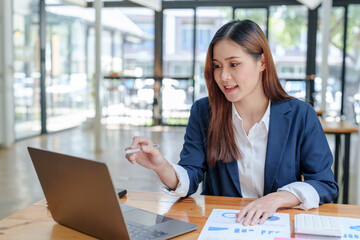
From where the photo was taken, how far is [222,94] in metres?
1.63

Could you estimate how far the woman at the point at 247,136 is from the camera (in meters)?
1.46

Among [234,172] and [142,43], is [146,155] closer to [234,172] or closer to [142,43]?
[234,172]

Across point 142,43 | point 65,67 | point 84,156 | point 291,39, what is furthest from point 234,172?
point 142,43

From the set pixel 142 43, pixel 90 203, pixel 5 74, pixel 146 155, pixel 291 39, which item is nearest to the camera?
pixel 90 203

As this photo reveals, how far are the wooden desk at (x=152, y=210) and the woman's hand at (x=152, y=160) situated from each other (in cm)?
6

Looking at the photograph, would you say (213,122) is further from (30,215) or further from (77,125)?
(77,125)

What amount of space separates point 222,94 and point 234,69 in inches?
7.2

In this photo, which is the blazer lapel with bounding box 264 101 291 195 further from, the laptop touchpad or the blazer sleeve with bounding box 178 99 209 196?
the laptop touchpad

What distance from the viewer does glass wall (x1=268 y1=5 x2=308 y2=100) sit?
870cm

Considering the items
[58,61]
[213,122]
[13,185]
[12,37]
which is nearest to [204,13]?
[58,61]

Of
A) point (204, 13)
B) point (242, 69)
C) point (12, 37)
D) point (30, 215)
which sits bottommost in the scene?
point (30, 215)

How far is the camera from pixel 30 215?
4.00 ft

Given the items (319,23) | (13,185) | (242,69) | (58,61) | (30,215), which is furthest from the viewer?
(319,23)

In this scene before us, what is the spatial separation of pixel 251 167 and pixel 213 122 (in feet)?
0.67
